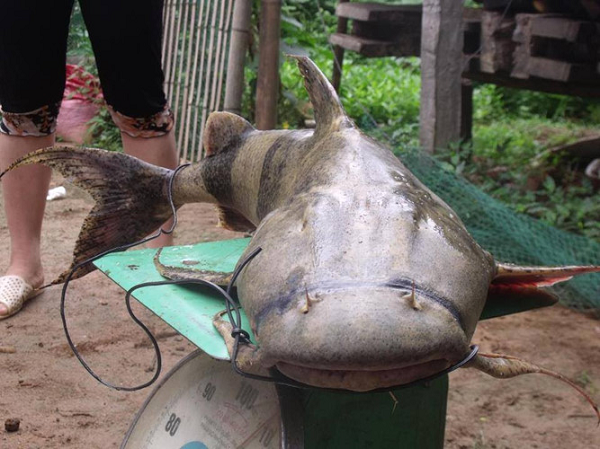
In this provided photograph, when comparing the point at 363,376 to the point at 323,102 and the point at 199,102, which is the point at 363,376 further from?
the point at 199,102

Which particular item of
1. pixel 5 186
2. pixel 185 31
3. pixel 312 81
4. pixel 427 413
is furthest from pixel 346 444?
pixel 185 31

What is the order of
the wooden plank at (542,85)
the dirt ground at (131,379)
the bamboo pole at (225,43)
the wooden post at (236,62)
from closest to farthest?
the dirt ground at (131,379) < the wooden plank at (542,85) < the wooden post at (236,62) < the bamboo pole at (225,43)

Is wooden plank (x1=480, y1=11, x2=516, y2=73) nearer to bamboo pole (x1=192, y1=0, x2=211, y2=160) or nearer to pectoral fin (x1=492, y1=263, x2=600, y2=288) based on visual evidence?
bamboo pole (x1=192, y1=0, x2=211, y2=160)

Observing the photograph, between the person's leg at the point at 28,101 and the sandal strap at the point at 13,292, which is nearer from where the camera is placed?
the person's leg at the point at 28,101

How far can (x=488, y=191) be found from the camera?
514 cm

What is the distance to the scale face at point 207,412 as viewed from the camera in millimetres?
1603

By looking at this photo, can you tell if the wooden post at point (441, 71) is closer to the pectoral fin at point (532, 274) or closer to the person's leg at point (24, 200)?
the person's leg at point (24, 200)

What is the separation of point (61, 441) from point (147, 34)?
1.49 meters

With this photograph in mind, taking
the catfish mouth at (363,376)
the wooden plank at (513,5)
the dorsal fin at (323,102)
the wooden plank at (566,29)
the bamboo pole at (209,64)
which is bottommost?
the bamboo pole at (209,64)

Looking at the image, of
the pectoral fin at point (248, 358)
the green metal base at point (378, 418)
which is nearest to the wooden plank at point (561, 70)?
the green metal base at point (378, 418)

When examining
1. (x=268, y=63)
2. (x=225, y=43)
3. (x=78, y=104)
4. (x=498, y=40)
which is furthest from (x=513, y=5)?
(x=78, y=104)

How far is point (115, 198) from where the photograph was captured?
2.55 m

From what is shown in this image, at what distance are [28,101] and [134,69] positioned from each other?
523 mm

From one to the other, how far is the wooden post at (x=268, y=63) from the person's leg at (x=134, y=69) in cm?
191
